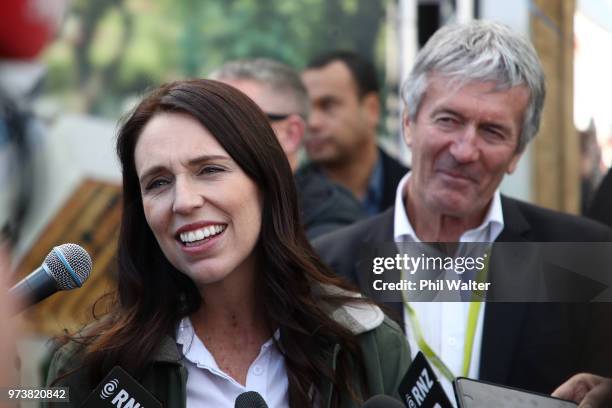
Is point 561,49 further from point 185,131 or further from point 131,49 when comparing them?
point 185,131

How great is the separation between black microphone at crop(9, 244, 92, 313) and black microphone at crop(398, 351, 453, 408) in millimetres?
738

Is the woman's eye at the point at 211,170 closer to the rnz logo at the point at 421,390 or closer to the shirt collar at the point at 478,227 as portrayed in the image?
the rnz logo at the point at 421,390

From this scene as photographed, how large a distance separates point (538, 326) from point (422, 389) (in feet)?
2.66

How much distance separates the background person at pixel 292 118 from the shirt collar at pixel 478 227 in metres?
0.81

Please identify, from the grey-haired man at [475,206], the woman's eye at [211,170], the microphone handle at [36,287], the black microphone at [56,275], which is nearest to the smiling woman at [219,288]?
the woman's eye at [211,170]

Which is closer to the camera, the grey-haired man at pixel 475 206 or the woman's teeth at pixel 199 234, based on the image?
the woman's teeth at pixel 199 234

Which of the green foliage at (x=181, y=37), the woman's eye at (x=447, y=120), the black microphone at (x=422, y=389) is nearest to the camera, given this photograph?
the black microphone at (x=422, y=389)

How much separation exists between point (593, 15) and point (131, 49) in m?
2.33

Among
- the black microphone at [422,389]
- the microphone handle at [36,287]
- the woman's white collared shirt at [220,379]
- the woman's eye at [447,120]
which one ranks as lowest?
the woman's white collared shirt at [220,379]

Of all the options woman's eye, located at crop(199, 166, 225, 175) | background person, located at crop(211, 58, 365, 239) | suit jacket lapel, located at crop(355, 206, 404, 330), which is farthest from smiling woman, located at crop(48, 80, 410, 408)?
background person, located at crop(211, 58, 365, 239)

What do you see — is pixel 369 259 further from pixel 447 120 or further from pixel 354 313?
pixel 447 120

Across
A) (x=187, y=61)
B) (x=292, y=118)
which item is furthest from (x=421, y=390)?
(x=187, y=61)

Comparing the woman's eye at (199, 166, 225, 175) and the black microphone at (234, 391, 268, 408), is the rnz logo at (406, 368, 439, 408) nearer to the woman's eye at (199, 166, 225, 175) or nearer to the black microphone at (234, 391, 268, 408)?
the black microphone at (234, 391, 268, 408)

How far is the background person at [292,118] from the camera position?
4.03m
